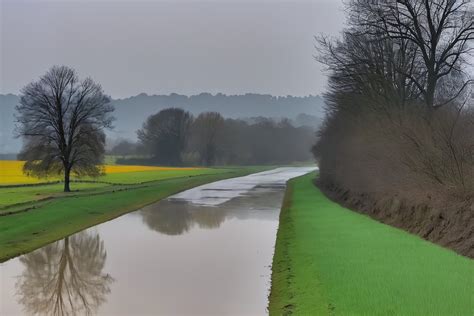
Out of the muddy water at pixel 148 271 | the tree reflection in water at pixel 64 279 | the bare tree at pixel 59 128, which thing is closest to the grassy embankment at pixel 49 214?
the muddy water at pixel 148 271

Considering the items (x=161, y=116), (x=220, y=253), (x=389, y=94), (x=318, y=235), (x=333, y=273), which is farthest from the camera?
(x=161, y=116)

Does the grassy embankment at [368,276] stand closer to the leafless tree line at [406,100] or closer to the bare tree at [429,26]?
the leafless tree line at [406,100]

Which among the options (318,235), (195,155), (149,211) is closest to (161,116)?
(195,155)

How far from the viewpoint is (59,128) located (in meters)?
48.3

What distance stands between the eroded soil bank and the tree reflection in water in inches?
403

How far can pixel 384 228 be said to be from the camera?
20.5 metres

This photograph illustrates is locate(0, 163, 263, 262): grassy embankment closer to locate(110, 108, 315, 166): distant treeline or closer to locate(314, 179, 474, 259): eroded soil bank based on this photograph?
locate(314, 179, 474, 259): eroded soil bank

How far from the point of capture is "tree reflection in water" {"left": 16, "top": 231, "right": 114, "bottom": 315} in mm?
12898

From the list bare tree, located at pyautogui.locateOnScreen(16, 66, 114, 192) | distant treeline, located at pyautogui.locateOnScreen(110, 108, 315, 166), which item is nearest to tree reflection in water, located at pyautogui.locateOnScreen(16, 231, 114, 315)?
bare tree, located at pyautogui.locateOnScreen(16, 66, 114, 192)

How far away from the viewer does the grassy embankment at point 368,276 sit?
10109 mm

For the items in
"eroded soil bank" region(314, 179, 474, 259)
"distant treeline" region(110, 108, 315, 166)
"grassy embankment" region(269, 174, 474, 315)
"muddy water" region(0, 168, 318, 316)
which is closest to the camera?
"grassy embankment" region(269, 174, 474, 315)

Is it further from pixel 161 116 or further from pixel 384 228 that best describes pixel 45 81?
pixel 161 116

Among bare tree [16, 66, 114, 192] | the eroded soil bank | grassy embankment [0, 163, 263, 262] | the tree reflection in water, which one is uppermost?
bare tree [16, 66, 114, 192]

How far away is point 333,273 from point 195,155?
4662 inches
